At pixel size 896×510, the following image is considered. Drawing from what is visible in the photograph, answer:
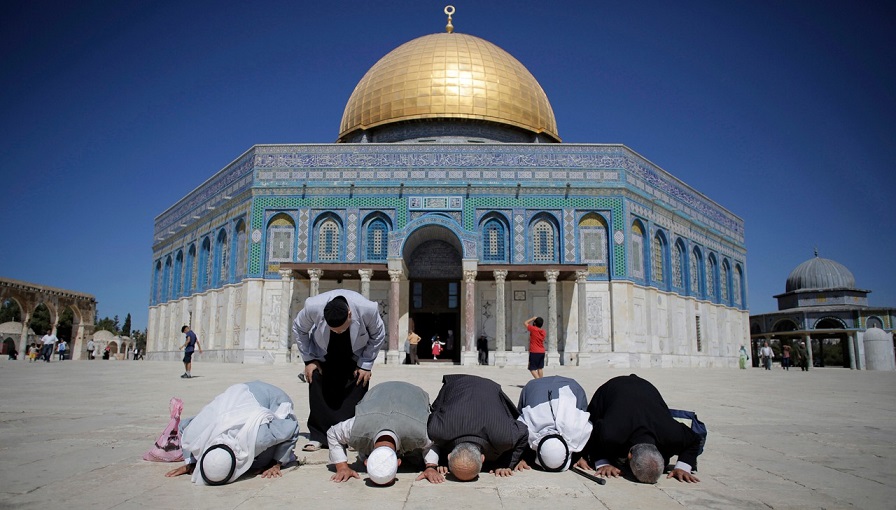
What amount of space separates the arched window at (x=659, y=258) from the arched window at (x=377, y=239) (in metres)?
10.4

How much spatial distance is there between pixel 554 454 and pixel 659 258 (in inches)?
889

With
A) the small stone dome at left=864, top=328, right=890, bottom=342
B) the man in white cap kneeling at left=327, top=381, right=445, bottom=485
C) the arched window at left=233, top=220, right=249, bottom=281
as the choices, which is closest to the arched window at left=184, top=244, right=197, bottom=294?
the arched window at left=233, top=220, right=249, bottom=281

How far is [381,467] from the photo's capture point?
13.0ft

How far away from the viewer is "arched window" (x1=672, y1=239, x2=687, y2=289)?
26.7 meters

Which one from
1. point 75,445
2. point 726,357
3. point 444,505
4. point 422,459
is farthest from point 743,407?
point 726,357

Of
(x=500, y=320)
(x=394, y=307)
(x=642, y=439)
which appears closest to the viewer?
(x=642, y=439)

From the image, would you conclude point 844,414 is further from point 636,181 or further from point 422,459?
point 636,181

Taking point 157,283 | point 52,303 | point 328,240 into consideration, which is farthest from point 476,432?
point 52,303

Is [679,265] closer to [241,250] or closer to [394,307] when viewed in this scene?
[394,307]

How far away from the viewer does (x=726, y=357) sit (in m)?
29.8

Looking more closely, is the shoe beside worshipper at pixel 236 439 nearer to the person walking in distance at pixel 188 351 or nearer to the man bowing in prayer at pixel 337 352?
the man bowing in prayer at pixel 337 352

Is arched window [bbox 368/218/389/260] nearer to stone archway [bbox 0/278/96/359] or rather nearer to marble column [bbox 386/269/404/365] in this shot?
marble column [bbox 386/269/404/365]

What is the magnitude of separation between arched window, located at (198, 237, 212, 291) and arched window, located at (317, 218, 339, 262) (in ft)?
20.9

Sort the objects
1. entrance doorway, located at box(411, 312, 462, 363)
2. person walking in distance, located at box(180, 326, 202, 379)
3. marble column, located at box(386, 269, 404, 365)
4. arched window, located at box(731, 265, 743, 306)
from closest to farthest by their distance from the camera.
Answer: person walking in distance, located at box(180, 326, 202, 379) < marble column, located at box(386, 269, 404, 365) < entrance doorway, located at box(411, 312, 462, 363) < arched window, located at box(731, 265, 743, 306)
